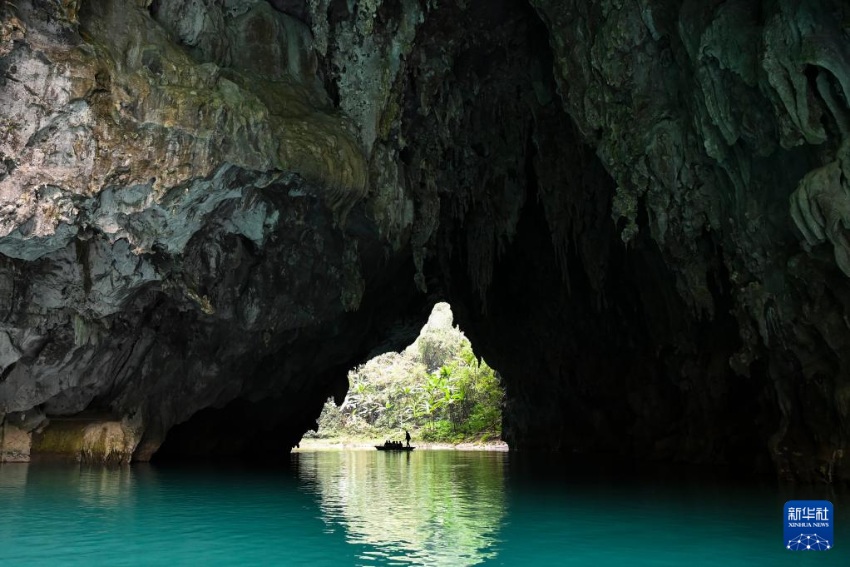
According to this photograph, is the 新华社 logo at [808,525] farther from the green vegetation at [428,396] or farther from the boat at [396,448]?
the green vegetation at [428,396]

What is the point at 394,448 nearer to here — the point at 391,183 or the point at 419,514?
the point at 391,183

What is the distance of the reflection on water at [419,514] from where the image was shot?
19.4 feet

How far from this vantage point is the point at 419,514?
837 cm

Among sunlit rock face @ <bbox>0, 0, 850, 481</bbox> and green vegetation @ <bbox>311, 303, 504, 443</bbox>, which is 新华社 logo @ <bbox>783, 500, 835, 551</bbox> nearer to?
sunlit rock face @ <bbox>0, 0, 850, 481</bbox>

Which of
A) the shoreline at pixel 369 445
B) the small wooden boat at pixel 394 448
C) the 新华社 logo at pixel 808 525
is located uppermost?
the 新华社 logo at pixel 808 525

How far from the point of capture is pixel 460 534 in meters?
6.80

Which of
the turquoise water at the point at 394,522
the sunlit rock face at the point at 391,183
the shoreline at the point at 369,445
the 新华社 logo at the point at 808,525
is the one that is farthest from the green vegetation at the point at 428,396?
the 新华社 logo at the point at 808,525

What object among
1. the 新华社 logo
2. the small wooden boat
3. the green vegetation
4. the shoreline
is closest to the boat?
the small wooden boat

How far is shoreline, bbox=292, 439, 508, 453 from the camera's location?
3653 centimetres

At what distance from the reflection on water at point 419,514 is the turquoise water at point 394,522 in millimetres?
25

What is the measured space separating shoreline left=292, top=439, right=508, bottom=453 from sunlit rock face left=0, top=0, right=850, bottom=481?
1741cm

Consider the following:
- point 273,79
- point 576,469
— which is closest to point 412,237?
point 273,79

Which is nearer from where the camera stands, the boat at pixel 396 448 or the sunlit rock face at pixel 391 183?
the sunlit rock face at pixel 391 183

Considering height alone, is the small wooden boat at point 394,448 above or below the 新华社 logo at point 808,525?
below
